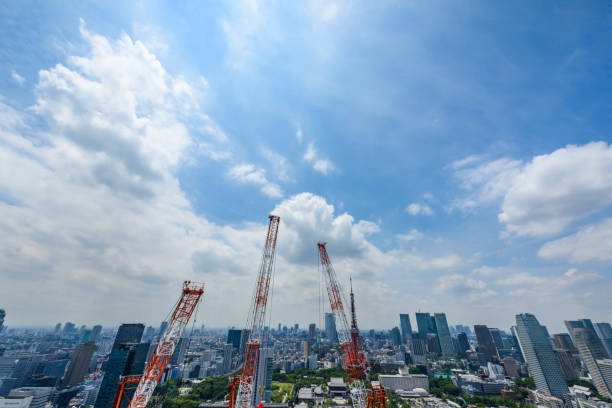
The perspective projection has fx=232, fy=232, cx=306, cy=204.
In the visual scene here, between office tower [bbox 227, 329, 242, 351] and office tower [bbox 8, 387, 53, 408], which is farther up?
office tower [bbox 227, 329, 242, 351]

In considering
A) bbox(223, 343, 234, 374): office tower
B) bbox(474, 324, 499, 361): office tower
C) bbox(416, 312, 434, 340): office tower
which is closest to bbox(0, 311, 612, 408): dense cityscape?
bbox(223, 343, 234, 374): office tower

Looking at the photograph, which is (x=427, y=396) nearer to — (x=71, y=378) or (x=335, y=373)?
(x=335, y=373)

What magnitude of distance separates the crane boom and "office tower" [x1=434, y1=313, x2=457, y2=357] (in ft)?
562

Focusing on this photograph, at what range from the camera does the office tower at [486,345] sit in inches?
4891

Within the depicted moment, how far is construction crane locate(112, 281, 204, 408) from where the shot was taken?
27.3 meters

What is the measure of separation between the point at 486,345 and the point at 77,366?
187m

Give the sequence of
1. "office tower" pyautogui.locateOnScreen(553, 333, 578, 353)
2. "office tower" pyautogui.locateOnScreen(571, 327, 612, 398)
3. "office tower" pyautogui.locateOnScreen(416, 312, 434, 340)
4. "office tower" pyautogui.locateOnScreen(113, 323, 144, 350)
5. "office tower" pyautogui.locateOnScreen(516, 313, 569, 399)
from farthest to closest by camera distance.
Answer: "office tower" pyautogui.locateOnScreen(416, 312, 434, 340) → "office tower" pyautogui.locateOnScreen(553, 333, 578, 353) → "office tower" pyautogui.locateOnScreen(113, 323, 144, 350) → "office tower" pyautogui.locateOnScreen(516, 313, 569, 399) → "office tower" pyautogui.locateOnScreen(571, 327, 612, 398)

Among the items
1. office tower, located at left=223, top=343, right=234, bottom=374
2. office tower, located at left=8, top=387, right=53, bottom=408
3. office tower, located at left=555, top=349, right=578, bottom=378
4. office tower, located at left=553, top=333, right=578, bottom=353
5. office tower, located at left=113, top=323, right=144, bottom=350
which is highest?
office tower, located at left=553, top=333, right=578, bottom=353

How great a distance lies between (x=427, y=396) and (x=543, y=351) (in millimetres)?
45483

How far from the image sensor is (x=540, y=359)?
3056 inches

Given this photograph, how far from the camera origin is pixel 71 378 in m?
74.1

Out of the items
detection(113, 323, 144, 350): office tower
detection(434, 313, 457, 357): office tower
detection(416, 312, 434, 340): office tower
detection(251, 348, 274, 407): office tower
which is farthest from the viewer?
detection(416, 312, 434, 340): office tower

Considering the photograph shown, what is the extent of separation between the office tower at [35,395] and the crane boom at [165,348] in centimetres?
5357

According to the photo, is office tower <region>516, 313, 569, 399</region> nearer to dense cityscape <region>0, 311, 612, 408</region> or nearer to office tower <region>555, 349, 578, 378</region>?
dense cityscape <region>0, 311, 612, 408</region>
